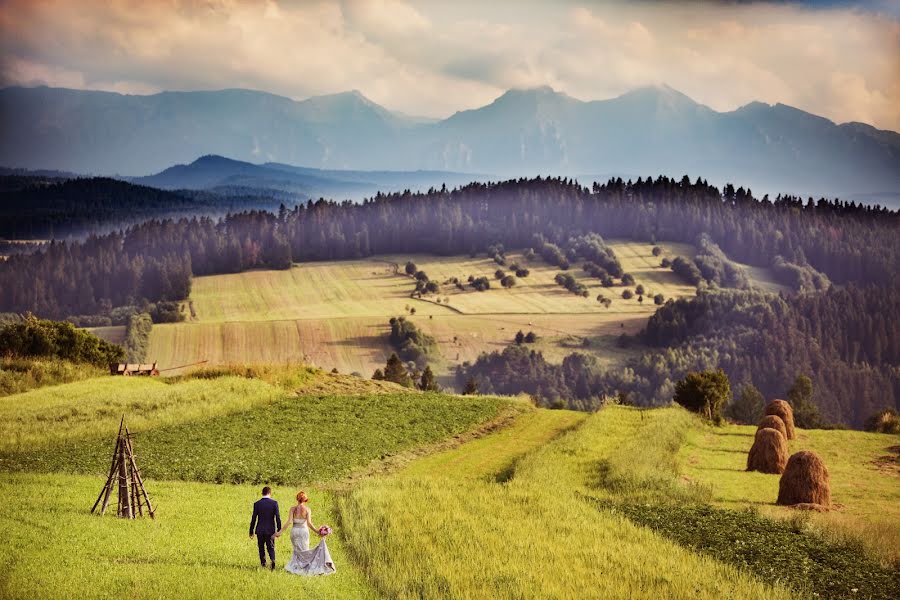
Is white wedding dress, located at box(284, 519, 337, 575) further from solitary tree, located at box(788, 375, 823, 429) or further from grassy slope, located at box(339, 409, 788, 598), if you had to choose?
solitary tree, located at box(788, 375, 823, 429)

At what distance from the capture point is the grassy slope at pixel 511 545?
66.0 feet

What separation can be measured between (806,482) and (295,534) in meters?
27.7

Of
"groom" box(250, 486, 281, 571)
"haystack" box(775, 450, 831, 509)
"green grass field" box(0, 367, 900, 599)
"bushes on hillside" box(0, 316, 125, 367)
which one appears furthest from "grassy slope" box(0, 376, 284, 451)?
"haystack" box(775, 450, 831, 509)

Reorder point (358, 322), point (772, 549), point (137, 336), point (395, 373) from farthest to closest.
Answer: point (358, 322) < point (137, 336) < point (395, 373) < point (772, 549)

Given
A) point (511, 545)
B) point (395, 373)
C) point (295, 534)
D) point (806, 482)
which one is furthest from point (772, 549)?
point (395, 373)

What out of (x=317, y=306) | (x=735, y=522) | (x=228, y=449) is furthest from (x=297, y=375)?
(x=317, y=306)

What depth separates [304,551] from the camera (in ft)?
65.4

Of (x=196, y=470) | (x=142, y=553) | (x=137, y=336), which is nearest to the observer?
(x=142, y=553)

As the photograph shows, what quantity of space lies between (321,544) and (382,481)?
13278 mm

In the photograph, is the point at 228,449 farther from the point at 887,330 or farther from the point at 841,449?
the point at 887,330

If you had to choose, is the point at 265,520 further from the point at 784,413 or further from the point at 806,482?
the point at 784,413

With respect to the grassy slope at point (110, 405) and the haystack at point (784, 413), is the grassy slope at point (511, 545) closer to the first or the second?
the grassy slope at point (110, 405)

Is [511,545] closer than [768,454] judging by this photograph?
Yes

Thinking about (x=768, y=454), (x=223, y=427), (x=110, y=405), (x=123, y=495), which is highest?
(x=123, y=495)
